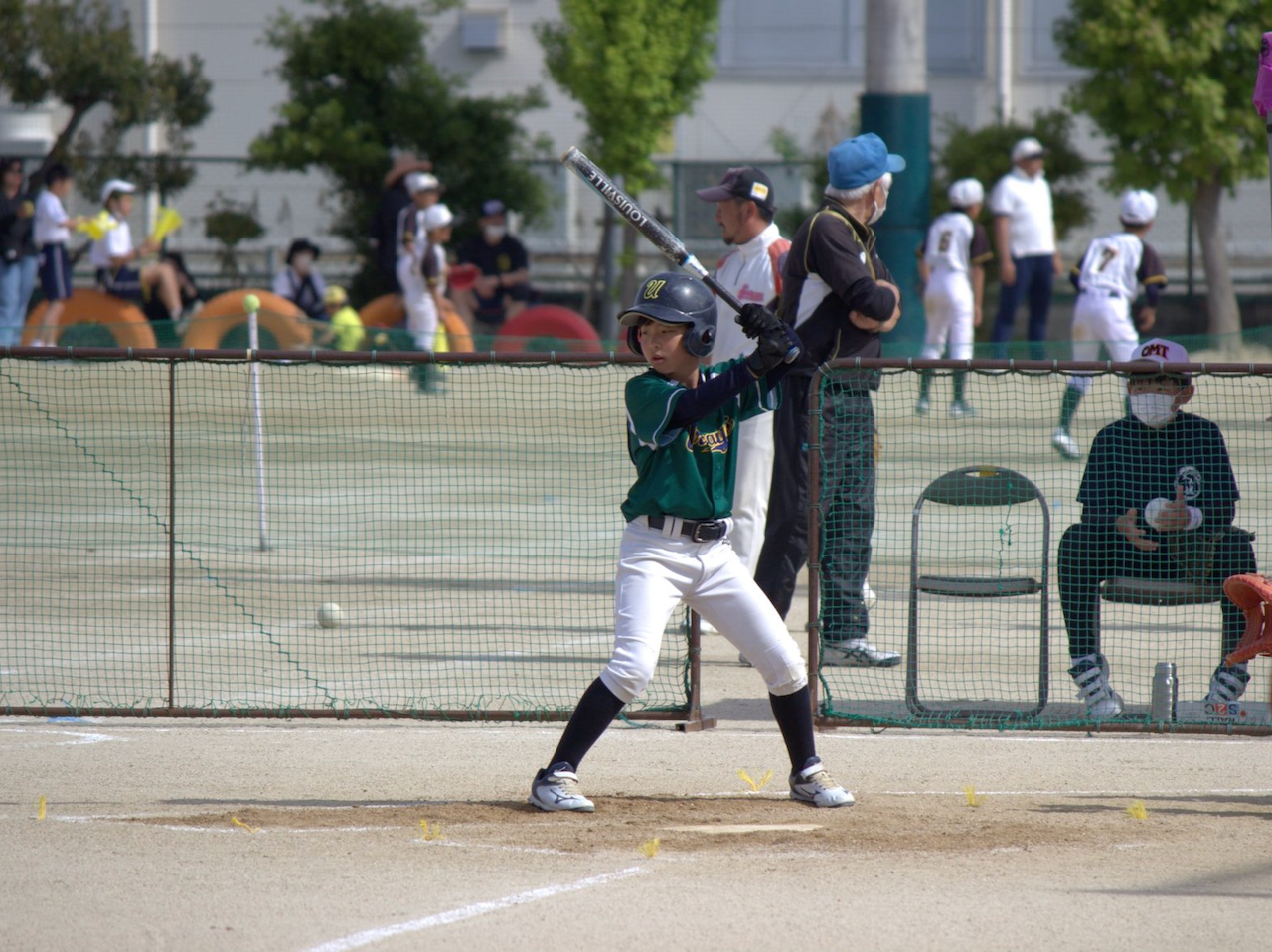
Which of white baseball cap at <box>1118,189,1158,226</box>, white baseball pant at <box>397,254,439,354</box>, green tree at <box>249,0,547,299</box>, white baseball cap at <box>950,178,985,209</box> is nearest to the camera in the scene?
white baseball cap at <box>1118,189,1158,226</box>

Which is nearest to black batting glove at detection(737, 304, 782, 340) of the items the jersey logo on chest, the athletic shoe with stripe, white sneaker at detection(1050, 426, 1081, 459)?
the jersey logo on chest

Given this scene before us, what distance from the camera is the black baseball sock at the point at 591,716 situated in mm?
5434

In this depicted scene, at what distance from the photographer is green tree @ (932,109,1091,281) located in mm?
21984

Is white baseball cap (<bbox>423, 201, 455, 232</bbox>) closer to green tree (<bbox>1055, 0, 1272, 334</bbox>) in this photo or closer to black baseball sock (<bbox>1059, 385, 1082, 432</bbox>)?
green tree (<bbox>1055, 0, 1272, 334</bbox>)

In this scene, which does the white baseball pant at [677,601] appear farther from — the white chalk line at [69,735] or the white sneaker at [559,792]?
the white chalk line at [69,735]

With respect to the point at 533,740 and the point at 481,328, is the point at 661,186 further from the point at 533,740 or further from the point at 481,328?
the point at 533,740

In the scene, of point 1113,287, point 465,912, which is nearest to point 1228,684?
point 465,912

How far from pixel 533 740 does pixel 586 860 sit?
68.2 inches

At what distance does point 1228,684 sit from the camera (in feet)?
21.7

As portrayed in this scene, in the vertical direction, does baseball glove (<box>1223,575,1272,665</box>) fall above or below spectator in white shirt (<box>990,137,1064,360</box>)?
below

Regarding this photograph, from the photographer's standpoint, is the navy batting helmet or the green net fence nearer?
the navy batting helmet

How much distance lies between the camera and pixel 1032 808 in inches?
221

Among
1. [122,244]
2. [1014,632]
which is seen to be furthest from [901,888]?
[122,244]

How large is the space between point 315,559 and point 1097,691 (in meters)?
5.59
